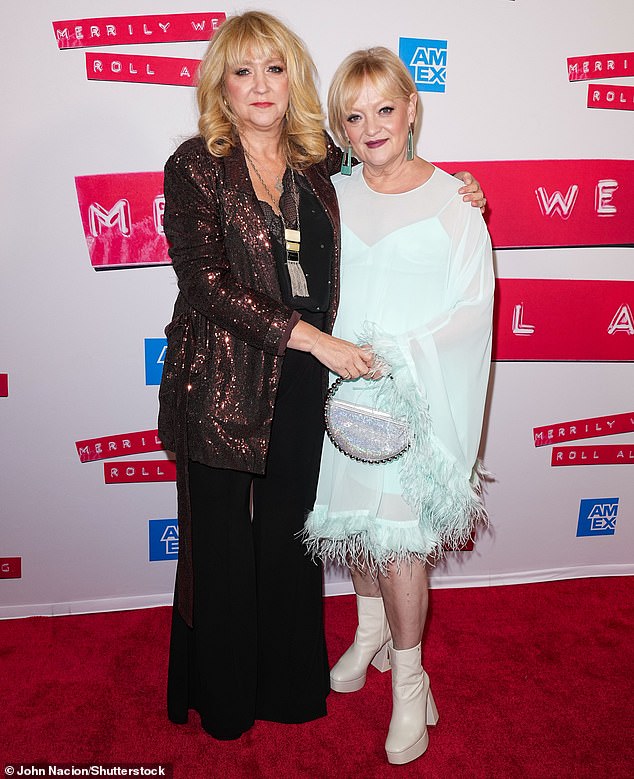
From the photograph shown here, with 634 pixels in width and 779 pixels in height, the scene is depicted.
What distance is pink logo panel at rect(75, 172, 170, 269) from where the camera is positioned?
2.42 m

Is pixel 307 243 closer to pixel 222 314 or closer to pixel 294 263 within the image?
pixel 294 263

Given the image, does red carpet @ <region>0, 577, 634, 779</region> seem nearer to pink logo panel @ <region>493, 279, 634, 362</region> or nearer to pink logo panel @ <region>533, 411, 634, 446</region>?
pink logo panel @ <region>533, 411, 634, 446</region>

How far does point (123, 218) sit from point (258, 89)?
83cm

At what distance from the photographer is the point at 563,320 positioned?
8.95 feet

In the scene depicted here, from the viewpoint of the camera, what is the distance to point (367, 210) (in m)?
1.93

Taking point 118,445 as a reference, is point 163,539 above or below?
below

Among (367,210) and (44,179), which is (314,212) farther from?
(44,179)

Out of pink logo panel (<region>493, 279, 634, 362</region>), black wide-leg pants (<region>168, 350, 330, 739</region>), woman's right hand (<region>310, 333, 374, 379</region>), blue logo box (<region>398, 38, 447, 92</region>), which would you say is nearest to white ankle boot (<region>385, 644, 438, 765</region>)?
black wide-leg pants (<region>168, 350, 330, 739</region>)

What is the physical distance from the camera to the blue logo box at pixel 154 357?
8.45 ft

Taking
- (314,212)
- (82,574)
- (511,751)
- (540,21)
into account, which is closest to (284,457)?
(314,212)

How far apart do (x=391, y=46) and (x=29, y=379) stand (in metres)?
1.57

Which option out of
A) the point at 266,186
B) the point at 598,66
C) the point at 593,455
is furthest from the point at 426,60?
the point at 593,455

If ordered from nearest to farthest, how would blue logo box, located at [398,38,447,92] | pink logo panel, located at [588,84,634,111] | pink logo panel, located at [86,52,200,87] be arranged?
pink logo panel, located at [86,52,200,87] < blue logo box, located at [398,38,447,92] < pink logo panel, located at [588,84,634,111]

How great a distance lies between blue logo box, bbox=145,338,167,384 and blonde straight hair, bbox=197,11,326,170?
2.93ft
